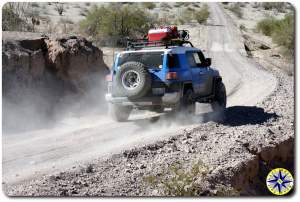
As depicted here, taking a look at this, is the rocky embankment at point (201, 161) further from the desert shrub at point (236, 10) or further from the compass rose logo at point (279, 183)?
the desert shrub at point (236, 10)

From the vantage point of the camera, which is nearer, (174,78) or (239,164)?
(239,164)

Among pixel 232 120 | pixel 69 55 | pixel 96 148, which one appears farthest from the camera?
pixel 69 55

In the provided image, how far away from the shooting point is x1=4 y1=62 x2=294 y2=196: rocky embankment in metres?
7.22

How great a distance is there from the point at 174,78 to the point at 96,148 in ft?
8.43

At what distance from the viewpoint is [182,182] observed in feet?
24.2

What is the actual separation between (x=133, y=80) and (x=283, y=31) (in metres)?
21.7

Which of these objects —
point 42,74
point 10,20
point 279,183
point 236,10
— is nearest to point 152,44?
point 42,74

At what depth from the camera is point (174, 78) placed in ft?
36.0

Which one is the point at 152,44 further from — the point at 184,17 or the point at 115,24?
the point at 184,17

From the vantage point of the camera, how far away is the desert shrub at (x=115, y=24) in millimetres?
23078

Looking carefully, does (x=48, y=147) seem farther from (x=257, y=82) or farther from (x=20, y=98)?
(x=257, y=82)

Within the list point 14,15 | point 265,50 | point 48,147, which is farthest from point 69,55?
point 265,50

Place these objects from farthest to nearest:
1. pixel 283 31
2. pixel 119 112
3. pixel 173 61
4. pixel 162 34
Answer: pixel 283 31
pixel 162 34
pixel 119 112
pixel 173 61

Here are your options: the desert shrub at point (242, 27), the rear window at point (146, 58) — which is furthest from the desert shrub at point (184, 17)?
the rear window at point (146, 58)
